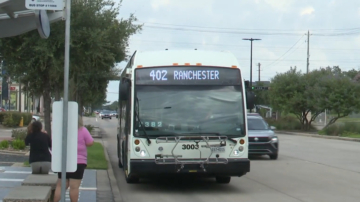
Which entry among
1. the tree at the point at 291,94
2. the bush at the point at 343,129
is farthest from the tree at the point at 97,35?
the tree at the point at 291,94

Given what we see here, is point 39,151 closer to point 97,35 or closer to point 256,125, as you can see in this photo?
point 97,35

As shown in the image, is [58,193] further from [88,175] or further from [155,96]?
[88,175]

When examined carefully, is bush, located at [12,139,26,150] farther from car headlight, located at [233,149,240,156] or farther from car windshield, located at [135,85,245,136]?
car headlight, located at [233,149,240,156]

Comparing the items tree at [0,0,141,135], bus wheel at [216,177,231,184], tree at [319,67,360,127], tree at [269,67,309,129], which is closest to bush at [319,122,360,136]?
tree at [319,67,360,127]

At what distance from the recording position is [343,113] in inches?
1845

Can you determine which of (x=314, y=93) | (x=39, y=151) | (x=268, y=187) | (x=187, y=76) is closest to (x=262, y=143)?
(x=268, y=187)

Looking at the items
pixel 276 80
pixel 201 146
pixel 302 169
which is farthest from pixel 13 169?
pixel 276 80

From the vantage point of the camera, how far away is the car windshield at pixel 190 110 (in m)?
12.3

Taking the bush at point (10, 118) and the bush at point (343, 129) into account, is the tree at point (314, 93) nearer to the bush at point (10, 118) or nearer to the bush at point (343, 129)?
the bush at point (343, 129)

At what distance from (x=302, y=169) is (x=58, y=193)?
10631 millimetres

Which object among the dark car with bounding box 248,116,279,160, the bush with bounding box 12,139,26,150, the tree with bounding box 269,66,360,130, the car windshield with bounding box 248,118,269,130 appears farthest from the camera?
the tree with bounding box 269,66,360,130

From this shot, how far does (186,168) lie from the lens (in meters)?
12.1

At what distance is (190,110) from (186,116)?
0.59 feet

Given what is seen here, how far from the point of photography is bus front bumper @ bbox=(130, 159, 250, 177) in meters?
12.0
